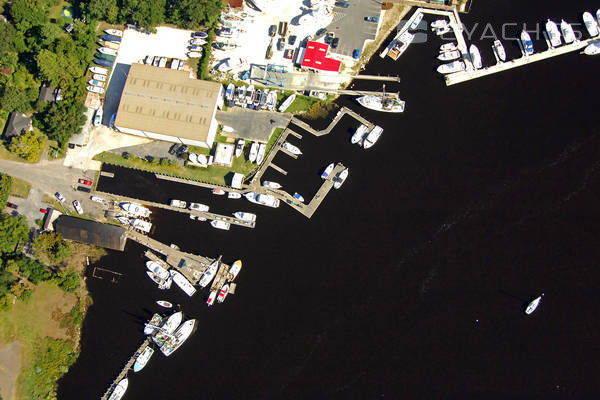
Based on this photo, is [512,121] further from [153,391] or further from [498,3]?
[153,391]

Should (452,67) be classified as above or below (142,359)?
above

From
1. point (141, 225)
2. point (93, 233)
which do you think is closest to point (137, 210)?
point (141, 225)

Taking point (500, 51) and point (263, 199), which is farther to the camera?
point (500, 51)

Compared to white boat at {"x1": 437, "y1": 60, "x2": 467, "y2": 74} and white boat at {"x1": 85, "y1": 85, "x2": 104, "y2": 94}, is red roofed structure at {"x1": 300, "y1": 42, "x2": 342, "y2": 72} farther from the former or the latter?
white boat at {"x1": 85, "y1": 85, "x2": 104, "y2": 94}

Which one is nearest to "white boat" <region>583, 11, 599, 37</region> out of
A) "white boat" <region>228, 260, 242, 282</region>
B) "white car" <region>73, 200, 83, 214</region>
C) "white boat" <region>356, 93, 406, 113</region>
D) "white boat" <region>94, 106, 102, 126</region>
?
"white boat" <region>356, 93, 406, 113</region>

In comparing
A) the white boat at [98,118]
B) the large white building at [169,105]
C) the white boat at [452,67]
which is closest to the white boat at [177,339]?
the large white building at [169,105]

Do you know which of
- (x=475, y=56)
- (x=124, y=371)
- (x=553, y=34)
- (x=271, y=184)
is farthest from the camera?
(x=475, y=56)

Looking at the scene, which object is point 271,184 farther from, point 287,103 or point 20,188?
point 20,188
